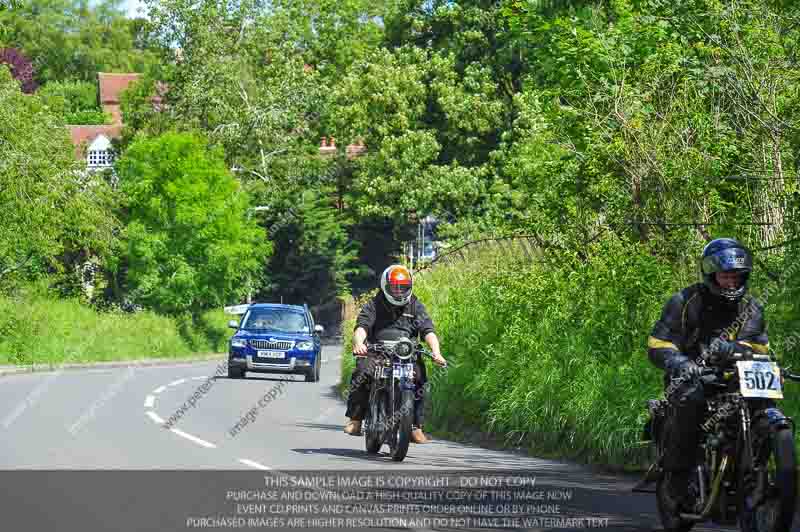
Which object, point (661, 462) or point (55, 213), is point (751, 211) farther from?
point (55, 213)

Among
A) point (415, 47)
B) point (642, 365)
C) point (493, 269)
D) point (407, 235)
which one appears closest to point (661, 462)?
point (642, 365)

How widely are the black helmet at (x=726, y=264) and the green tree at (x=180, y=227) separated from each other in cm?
4753

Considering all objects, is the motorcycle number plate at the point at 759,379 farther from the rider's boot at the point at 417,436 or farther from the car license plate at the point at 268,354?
the car license plate at the point at 268,354

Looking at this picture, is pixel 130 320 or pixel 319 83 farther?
pixel 319 83

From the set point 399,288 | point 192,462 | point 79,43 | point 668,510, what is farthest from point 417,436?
point 79,43

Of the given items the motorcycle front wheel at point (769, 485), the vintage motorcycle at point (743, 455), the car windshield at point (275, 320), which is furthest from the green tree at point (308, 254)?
the motorcycle front wheel at point (769, 485)

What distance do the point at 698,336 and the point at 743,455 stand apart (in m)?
1.11

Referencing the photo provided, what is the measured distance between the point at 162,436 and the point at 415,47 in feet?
144

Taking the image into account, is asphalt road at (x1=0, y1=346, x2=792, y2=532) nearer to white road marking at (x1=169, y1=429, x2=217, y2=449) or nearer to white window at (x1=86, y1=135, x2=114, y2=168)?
white road marking at (x1=169, y1=429, x2=217, y2=449)

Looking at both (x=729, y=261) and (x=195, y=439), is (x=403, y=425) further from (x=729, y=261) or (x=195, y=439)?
(x=729, y=261)

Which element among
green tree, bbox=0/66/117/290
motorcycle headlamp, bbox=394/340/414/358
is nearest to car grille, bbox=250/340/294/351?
green tree, bbox=0/66/117/290

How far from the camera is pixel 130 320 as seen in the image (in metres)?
52.7

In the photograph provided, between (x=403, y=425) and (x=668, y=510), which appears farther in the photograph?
(x=403, y=425)

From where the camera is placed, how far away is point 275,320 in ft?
111
